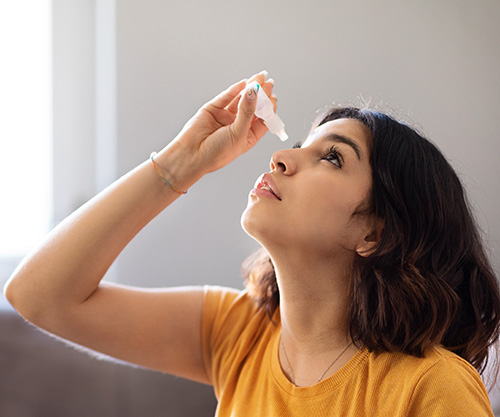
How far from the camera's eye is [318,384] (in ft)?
3.38

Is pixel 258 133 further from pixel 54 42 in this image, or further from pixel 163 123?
pixel 54 42

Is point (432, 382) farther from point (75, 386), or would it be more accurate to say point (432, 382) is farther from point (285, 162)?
point (75, 386)

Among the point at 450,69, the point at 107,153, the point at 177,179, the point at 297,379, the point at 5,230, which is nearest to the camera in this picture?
the point at 297,379

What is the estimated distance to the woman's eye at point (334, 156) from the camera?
1.07 metres

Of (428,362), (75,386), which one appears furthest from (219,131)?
(75,386)

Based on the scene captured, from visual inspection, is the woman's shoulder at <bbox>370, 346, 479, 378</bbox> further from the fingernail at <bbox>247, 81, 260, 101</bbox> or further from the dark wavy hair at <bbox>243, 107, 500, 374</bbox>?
the fingernail at <bbox>247, 81, 260, 101</bbox>

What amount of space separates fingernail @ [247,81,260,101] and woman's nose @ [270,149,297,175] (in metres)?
0.12

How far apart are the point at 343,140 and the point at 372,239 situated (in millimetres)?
196

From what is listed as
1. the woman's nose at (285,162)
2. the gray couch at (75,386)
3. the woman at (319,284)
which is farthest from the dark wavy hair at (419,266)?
the gray couch at (75,386)

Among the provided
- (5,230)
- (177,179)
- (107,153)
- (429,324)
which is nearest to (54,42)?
(107,153)

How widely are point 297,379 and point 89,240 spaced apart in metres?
0.50

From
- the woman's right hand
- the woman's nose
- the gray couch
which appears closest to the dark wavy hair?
the woman's nose

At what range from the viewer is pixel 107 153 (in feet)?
6.14

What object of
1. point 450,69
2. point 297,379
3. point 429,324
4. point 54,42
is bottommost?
point 297,379
